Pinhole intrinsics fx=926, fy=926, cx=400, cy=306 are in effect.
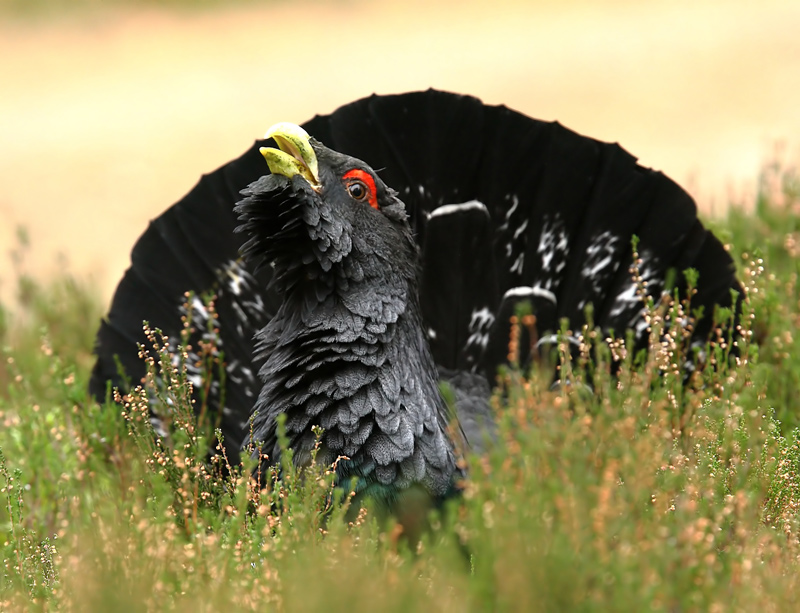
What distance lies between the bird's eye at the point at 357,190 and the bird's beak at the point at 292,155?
13cm

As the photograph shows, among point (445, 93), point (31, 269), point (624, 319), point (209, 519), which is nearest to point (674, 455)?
point (209, 519)

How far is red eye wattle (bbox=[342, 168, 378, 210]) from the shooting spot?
11.1 ft

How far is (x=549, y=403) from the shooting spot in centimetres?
238

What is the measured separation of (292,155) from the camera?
335 centimetres

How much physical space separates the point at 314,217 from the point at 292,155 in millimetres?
285

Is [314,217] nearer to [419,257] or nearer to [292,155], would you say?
[292,155]

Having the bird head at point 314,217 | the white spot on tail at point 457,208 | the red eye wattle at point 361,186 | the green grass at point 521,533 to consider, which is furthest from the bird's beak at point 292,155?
the white spot on tail at point 457,208

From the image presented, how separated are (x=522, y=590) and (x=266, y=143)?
113 inches

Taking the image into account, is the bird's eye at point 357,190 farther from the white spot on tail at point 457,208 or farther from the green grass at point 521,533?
the green grass at point 521,533

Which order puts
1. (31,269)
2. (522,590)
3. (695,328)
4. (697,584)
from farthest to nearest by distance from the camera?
(31,269)
(695,328)
(697,584)
(522,590)

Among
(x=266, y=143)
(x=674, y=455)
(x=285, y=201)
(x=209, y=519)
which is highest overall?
(x=266, y=143)

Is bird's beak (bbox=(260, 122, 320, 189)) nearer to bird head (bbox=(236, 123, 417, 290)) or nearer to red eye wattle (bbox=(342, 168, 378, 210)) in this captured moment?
bird head (bbox=(236, 123, 417, 290))

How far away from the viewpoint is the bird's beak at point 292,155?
3244 millimetres

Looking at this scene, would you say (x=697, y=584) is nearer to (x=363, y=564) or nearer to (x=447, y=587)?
(x=447, y=587)
